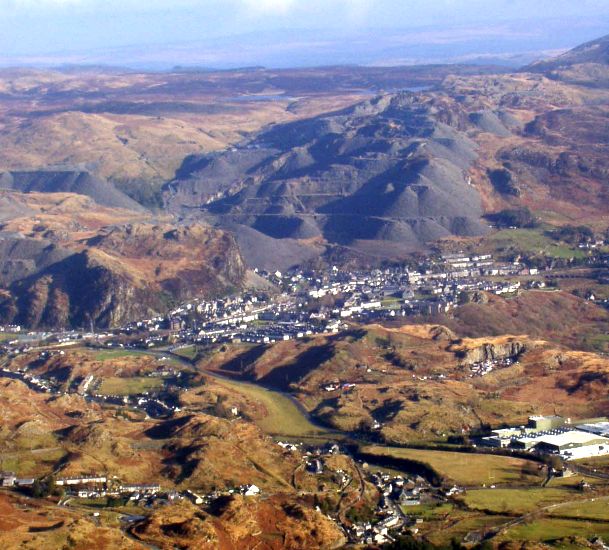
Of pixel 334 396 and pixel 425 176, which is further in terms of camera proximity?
pixel 425 176

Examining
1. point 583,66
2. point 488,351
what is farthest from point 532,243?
point 583,66

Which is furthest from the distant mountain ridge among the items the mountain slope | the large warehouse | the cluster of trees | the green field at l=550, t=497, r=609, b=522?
the green field at l=550, t=497, r=609, b=522

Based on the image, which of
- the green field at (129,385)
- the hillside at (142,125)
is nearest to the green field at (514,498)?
the green field at (129,385)

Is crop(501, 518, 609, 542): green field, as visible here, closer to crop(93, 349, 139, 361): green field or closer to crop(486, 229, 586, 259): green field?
crop(93, 349, 139, 361): green field

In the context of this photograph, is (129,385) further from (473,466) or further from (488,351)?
(473,466)

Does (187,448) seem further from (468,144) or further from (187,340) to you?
(468,144)

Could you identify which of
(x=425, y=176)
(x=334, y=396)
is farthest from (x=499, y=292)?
(x=425, y=176)

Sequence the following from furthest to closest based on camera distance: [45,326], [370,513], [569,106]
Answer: [569,106]
[45,326]
[370,513]
